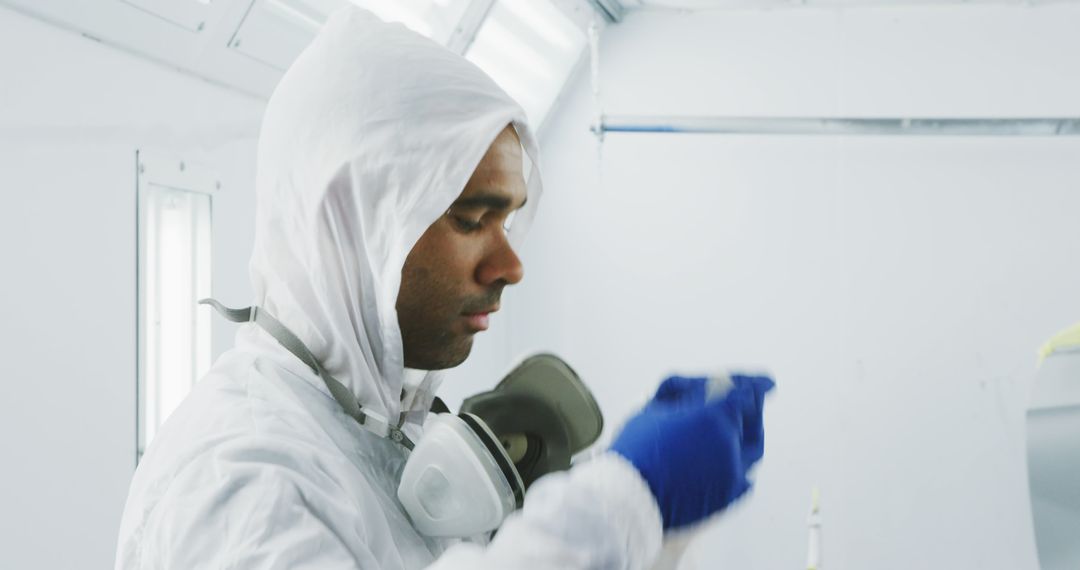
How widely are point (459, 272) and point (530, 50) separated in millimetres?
1573

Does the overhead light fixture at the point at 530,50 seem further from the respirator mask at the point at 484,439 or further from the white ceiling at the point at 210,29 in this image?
the respirator mask at the point at 484,439

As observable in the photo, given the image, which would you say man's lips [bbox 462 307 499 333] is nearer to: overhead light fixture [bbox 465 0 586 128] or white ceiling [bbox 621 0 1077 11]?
overhead light fixture [bbox 465 0 586 128]

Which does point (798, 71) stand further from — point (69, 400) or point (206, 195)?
point (69, 400)

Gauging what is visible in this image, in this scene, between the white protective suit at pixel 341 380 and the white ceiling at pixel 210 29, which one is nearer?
the white protective suit at pixel 341 380

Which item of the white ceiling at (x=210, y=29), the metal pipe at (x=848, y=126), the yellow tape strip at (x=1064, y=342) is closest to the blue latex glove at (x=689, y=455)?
the white ceiling at (x=210, y=29)

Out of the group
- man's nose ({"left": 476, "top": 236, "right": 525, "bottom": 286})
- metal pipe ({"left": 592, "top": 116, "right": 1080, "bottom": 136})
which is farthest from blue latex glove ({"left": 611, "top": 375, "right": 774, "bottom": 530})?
metal pipe ({"left": 592, "top": 116, "right": 1080, "bottom": 136})

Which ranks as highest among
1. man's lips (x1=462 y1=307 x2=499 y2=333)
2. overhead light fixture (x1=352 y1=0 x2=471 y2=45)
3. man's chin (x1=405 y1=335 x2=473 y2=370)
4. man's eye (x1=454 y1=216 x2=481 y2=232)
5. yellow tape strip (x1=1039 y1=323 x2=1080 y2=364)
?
overhead light fixture (x1=352 y1=0 x2=471 y2=45)

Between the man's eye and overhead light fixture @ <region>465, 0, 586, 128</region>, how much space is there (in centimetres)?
131

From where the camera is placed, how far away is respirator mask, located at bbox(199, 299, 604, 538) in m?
0.80

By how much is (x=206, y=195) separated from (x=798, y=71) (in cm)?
155

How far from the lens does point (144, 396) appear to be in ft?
4.48

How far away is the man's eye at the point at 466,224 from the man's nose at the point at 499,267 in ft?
0.10

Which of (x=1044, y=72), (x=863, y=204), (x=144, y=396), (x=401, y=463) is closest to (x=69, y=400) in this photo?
(x=144, y=396)

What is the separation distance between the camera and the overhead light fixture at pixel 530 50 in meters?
2.23
